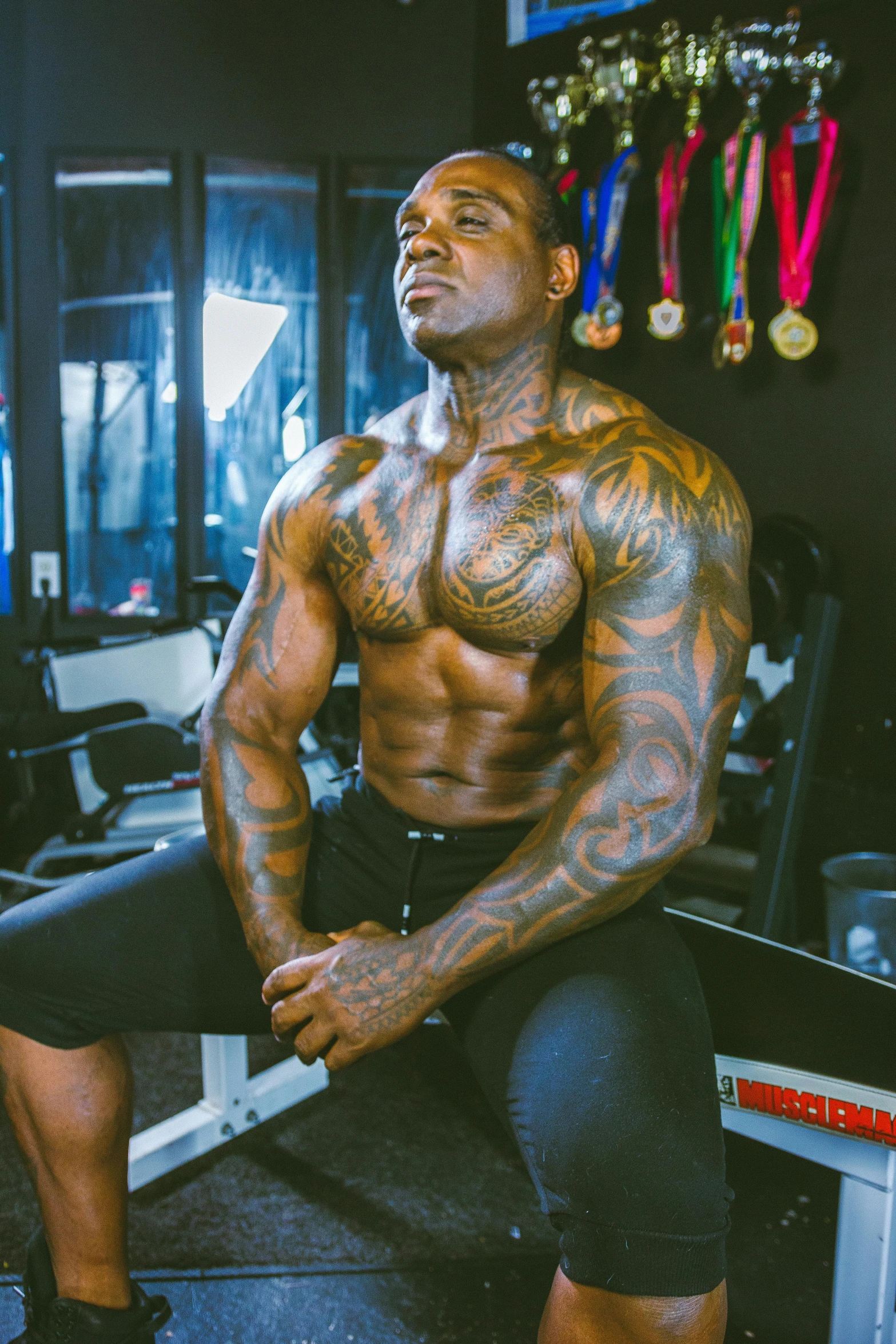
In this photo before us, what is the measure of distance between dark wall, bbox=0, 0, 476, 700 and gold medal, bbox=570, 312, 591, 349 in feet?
4.59

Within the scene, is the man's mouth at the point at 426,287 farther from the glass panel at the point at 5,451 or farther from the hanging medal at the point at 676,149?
the glass panel at the point at 5,451

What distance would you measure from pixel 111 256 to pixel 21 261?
1.15 feet

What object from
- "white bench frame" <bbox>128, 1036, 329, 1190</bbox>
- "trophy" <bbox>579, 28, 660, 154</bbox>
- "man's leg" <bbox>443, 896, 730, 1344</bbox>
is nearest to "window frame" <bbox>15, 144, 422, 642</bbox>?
"trophy" <bbox>579, 28, 660, 154</bbox>

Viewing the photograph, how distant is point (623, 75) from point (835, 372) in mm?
1079

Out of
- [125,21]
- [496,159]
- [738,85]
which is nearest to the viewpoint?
[496,159]

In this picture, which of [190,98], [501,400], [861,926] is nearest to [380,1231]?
[861,926]

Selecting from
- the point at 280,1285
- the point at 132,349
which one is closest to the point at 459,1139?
the point at 280,1285

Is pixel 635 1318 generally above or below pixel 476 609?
below

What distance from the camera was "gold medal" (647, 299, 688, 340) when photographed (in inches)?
111

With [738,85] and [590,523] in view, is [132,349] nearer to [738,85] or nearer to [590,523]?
[738,85]

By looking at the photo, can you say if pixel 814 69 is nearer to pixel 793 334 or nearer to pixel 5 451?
pixel 793 334

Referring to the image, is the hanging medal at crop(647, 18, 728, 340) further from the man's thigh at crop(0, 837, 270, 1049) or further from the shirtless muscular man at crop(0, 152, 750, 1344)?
the man's thigh at crop(0, 837, 270, 1049)

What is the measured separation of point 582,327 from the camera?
308 centimetres

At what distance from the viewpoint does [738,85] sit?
269 cm
